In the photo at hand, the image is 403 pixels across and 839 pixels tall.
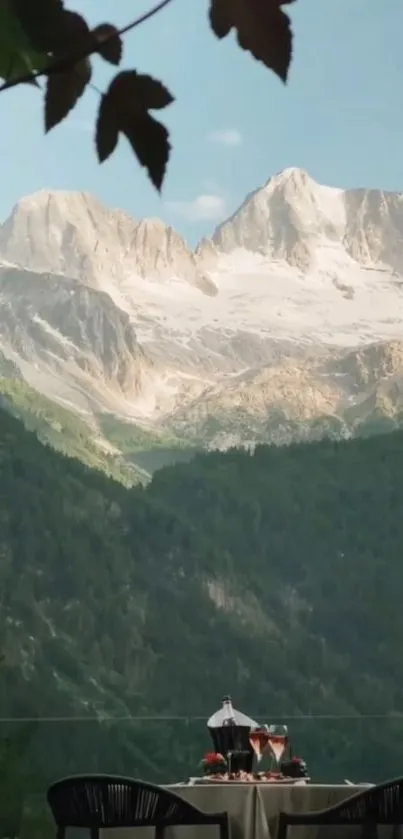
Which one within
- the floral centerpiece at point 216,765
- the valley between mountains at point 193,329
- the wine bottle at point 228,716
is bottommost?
the floral centerpiece at point 216,765

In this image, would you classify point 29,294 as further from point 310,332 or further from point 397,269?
point 397,269

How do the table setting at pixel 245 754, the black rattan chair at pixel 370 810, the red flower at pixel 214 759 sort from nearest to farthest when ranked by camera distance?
the black rattan chair at pixel 370 810, the table setting at pixel 245 754, the red flower at pixel 214 759

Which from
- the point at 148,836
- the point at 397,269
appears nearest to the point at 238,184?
the point at 397,269

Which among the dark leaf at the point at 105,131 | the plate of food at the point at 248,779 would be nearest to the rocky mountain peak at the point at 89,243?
the plate of food at the point at 248,779

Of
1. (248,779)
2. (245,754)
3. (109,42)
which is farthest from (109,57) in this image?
(245,754)

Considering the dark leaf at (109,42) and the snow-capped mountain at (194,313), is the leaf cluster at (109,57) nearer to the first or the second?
the dark leaf at (109,42)

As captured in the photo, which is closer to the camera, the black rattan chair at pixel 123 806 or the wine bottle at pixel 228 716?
the black rattan chair at pixel 123 806

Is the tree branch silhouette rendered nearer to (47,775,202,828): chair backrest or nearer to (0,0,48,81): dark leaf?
(0,0,48,81): dark leaf
